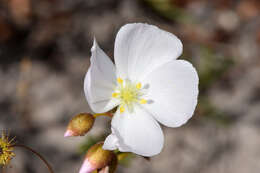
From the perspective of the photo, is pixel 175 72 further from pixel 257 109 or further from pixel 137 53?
pixel 257 109

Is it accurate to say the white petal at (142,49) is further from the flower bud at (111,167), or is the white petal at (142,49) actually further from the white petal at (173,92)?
the flower bud at (111,167)

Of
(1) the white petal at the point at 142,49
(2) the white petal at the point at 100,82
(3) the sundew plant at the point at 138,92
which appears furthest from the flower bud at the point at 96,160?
(1) the white petal at the point at 142,49

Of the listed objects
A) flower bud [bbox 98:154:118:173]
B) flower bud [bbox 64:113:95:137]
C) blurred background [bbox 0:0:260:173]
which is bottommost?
blurred background [bbox 0:0:260:173]

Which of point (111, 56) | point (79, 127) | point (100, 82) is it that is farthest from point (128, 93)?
point (111, 56)

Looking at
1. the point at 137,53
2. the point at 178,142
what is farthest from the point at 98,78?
the point at 178,142

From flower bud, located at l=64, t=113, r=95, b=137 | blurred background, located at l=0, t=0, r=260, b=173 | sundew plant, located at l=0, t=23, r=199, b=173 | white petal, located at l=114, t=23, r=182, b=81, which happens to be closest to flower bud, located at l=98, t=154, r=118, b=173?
sundew plant, located at l=0, t=23, r=199, b=173

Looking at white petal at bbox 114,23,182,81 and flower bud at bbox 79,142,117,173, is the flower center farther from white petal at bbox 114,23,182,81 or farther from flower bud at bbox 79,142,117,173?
flower bud at bbox 79,142,117,173
